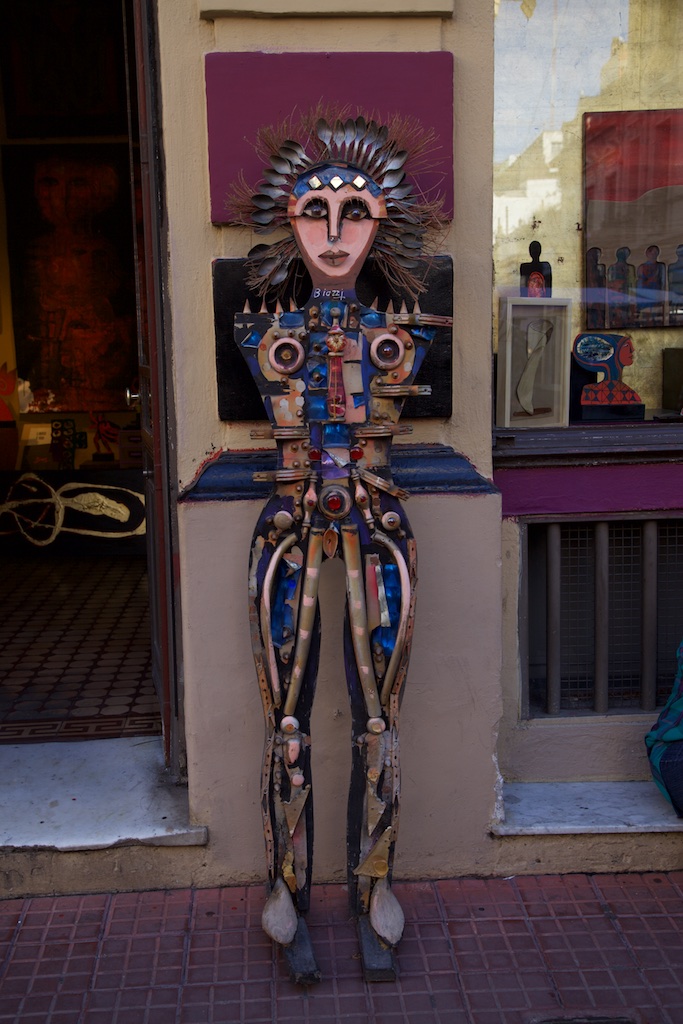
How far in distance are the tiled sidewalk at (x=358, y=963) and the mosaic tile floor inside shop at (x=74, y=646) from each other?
44.8 inches

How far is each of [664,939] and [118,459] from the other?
5.59 meters

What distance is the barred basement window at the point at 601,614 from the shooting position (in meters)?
3.96

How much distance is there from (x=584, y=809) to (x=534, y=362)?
179 centimetres

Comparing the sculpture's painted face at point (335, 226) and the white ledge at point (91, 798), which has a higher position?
the sculpture's painted face at point (335, 226)

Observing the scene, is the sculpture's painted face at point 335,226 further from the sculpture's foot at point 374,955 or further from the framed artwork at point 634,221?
the sculpture's foot at point 374,955

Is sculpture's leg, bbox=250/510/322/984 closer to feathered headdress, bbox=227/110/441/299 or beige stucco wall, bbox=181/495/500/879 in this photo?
beige stucco wall, bbox=181/495/500/879

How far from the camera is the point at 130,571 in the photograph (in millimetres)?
7387

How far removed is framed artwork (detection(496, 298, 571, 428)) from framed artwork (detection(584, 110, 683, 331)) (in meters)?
0.16

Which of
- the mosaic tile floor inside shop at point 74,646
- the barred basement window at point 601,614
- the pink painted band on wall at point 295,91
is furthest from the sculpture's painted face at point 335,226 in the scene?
the mosaic tile floor inside shop at point 74,646

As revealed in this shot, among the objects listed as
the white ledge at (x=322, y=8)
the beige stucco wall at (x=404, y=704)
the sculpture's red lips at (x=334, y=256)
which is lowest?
the beige stucco wall at (x=404, y=704)

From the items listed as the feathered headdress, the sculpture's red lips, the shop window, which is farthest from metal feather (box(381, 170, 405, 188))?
the shop window

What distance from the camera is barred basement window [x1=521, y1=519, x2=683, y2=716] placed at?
3.96 m

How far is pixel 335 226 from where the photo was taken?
2949 mm

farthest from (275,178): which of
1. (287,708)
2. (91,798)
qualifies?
(91,798)
